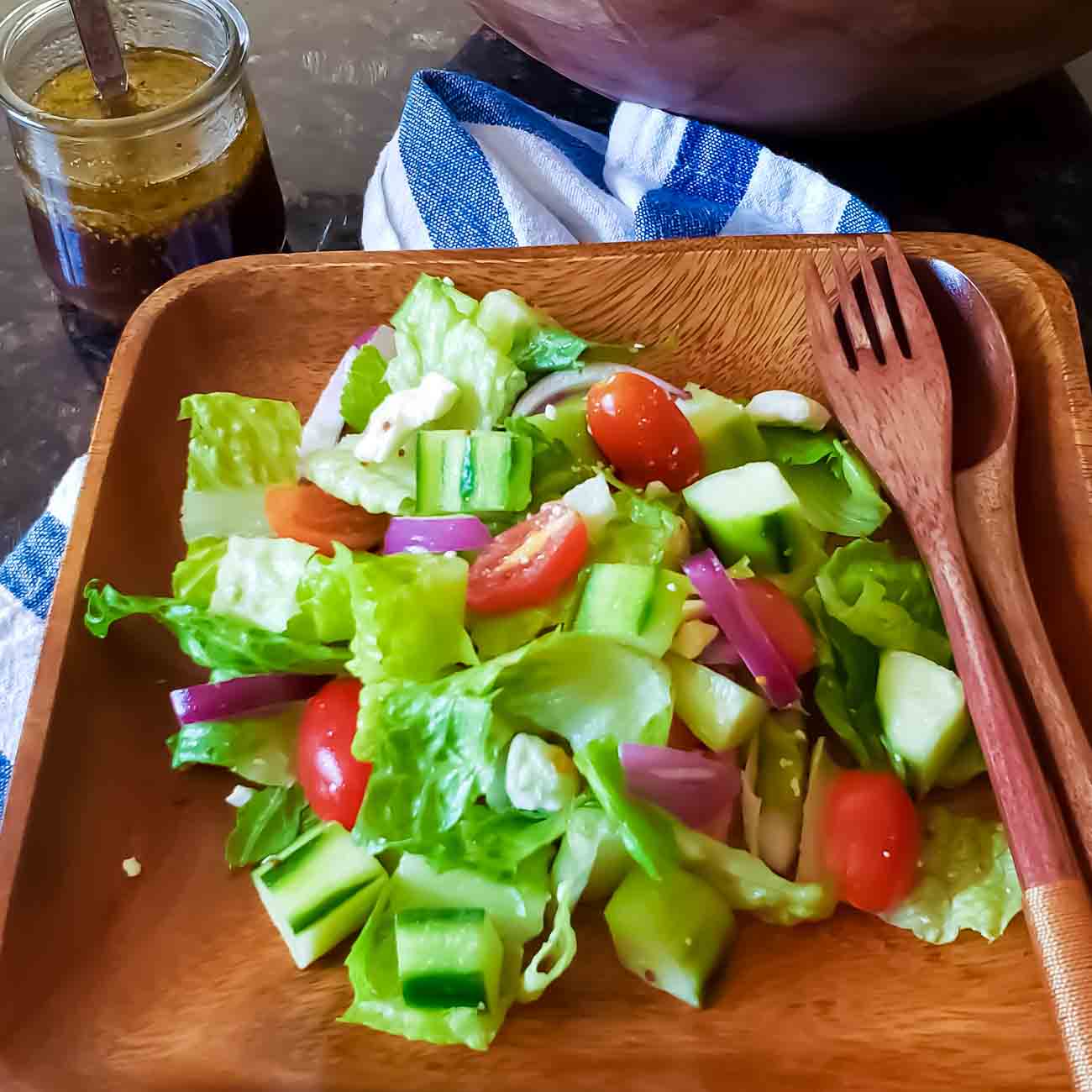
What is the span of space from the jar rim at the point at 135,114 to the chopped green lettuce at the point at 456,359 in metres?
0.27

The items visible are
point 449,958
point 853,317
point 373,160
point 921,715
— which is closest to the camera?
point 449,958

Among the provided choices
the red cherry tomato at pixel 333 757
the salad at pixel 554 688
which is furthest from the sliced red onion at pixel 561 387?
the red cherry tomato at pixel 333 757

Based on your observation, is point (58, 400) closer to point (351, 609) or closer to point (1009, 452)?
point (351, 609)

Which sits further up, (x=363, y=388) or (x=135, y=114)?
(x=135, y=114)

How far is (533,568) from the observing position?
2.99 ft

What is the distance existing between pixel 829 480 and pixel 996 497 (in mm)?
156

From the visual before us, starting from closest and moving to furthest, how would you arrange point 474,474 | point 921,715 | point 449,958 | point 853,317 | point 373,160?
1. point 449,958
2. point 921,715
3. point 474,474
4. point 853,317
5. point 373,160

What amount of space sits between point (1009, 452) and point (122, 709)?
754 millimetres

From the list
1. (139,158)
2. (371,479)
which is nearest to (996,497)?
(371,479)

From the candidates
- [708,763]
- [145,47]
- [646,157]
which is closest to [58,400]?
[145,47]

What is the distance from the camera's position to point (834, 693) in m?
0.92

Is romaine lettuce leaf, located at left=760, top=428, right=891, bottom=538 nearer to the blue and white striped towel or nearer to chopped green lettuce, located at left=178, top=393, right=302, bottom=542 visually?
the blue and white striped towel

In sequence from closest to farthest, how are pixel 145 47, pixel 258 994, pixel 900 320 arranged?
pixel 258 994
pixel 900 320
pixel 145 47

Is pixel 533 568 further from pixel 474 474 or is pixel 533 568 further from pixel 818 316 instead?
pixel 818 316
